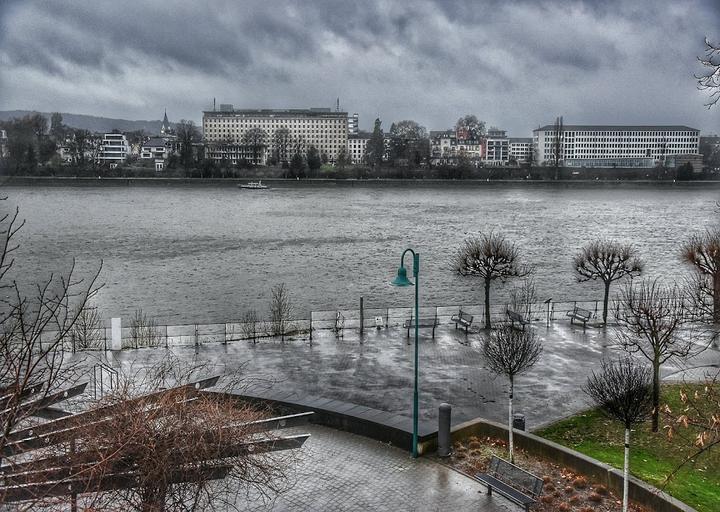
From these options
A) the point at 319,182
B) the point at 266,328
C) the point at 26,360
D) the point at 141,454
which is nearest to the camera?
the point at 141,454

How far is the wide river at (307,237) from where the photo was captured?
3428 cm

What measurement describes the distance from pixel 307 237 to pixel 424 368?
41740mm

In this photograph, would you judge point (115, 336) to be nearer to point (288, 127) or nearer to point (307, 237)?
point (307, 237)

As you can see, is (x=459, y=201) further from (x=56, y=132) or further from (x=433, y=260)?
(x=56, y=132)

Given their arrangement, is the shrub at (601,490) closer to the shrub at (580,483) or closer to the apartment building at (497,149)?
the shrub at (580,483)

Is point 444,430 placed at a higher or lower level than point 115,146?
lower

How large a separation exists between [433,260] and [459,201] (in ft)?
156

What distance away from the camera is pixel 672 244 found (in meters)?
54.8

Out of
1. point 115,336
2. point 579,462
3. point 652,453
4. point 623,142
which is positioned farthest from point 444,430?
point 623,142

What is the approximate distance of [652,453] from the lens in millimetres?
10969

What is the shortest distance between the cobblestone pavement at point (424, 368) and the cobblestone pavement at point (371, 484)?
89.6 inches

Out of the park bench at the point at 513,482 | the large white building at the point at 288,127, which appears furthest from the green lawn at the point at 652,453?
the large white building at the point at 288,127

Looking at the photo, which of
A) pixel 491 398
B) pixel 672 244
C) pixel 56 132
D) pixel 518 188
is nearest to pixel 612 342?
pixel 491 398

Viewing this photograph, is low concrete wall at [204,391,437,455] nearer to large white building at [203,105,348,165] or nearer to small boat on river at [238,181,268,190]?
small boat on river at [238,181,268,190]
